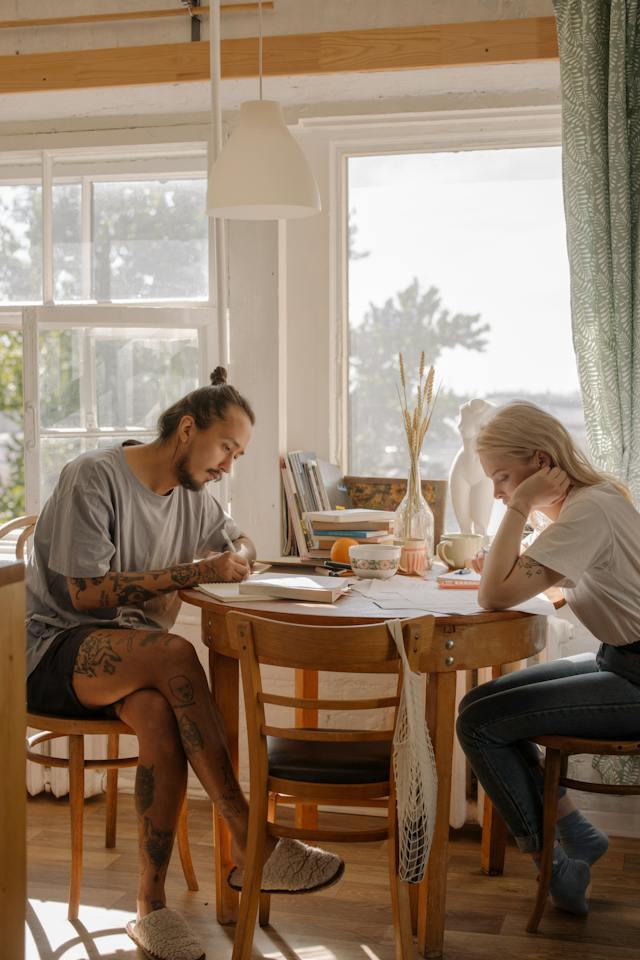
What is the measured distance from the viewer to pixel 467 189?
3.47m

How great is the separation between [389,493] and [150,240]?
1.18 metres

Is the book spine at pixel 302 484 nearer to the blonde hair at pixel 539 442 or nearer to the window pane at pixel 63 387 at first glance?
the window pane at pixel 63 387

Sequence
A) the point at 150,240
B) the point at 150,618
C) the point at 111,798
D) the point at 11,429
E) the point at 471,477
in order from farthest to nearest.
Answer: the point at 11,429
the point at 150,240
the point at 471,477
the point at 111,798
the point at 150,618

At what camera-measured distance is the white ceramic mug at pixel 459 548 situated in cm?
288

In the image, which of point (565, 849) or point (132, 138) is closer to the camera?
point (565, 849)

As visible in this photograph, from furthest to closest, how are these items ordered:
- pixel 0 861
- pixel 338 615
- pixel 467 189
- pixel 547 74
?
pixel 467 189 < pixel 547 74 < pixel 338 615 < pixel 0 861

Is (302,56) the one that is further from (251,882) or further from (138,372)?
(251,882)

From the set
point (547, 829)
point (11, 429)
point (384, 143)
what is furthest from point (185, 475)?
point (11, 429)

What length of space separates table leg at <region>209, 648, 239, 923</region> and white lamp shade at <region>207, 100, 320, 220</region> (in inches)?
42.9

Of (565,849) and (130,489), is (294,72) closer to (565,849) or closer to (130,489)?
(130,489)

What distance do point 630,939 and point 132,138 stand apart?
9.27ft

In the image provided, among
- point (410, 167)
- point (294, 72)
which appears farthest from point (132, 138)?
point (410, 167)

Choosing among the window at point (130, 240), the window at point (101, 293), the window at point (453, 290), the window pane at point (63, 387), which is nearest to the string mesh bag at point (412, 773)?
the window at point (453, 290)

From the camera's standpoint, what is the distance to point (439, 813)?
7.69ft
